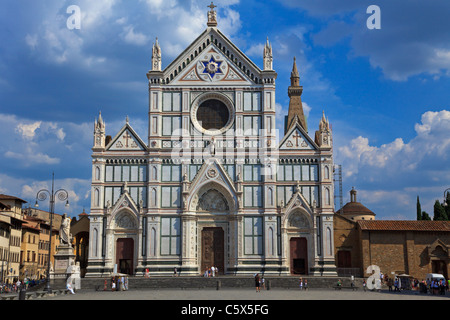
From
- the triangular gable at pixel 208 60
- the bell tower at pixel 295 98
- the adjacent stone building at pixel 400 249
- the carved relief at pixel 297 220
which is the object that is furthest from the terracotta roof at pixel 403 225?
the bell tower at pixel 295 98

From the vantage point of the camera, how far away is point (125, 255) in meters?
48.2

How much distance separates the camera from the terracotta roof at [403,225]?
159ft

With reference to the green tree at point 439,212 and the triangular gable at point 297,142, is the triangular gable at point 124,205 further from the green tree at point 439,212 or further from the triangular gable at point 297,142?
the green tree at point 439,212

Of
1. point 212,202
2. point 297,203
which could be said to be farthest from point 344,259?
point 212,202

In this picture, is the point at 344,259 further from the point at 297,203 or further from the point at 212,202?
the point at 212,202

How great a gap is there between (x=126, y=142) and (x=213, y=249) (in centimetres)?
1234

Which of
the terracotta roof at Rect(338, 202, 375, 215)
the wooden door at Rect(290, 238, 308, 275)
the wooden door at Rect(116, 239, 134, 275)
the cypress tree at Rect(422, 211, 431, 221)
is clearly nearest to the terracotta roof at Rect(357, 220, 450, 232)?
the wooden door at Rect(290, 238, 308, 275)

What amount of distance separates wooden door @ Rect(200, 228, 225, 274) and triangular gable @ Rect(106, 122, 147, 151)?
9.58 m

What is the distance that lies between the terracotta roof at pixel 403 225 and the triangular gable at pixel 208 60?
16.4 m

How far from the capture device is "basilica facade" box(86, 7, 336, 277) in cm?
4762

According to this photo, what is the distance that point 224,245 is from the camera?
48562 mm

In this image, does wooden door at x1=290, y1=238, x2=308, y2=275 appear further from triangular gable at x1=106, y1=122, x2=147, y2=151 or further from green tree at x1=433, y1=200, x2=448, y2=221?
green tree at x1=433, y1=200, x2=448, y2=221

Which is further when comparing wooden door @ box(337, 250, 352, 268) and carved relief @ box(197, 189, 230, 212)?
wooden door @ box(337, 250, 352, 268)

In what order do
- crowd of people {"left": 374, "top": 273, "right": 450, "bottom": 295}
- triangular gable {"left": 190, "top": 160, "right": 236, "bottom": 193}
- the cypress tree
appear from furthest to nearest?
the cypress tree → triangular gable {"left": 190, "top": 160, "right": 236, "bottom": 193} → crowd of people {"left": 374, "top": 273, "right": 450, "bottom": 295}
